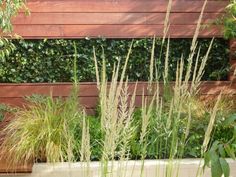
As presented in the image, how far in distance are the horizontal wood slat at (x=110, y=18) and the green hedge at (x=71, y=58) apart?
0.08m

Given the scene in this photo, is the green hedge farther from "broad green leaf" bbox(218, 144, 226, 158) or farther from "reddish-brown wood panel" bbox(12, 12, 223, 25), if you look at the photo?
"broad green leaf" bbox(218, 144, 226, 158)

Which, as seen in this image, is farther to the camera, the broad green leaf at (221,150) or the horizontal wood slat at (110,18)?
the horizontal wood slat at (110,18)

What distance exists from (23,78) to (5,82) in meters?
0.19

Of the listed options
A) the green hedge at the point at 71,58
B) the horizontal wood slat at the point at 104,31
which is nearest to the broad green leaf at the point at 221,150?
the green hedge at the point at 71,58

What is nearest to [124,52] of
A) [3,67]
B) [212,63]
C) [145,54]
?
[145,54]

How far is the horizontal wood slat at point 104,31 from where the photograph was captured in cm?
433

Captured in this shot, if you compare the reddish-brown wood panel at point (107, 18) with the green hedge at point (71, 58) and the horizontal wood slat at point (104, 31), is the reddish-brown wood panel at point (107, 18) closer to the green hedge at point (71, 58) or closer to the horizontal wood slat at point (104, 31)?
the horizontal wood slat at point (104, 31)

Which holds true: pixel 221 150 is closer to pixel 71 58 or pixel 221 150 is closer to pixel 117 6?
pixel 71 58

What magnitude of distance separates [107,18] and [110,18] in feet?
0.10

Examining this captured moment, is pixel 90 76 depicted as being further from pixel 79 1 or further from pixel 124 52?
pixel 79 1

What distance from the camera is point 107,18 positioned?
4.43 metres

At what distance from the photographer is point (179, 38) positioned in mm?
4492

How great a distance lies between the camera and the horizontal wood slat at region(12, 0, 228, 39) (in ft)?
14.3

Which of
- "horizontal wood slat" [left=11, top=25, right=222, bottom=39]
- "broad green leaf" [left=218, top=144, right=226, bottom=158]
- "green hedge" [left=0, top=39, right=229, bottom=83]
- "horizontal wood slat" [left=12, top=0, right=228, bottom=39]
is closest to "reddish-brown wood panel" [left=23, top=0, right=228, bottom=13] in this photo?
"horizontal wood slat" [left=12, top=0, right=228, bottom=39]
